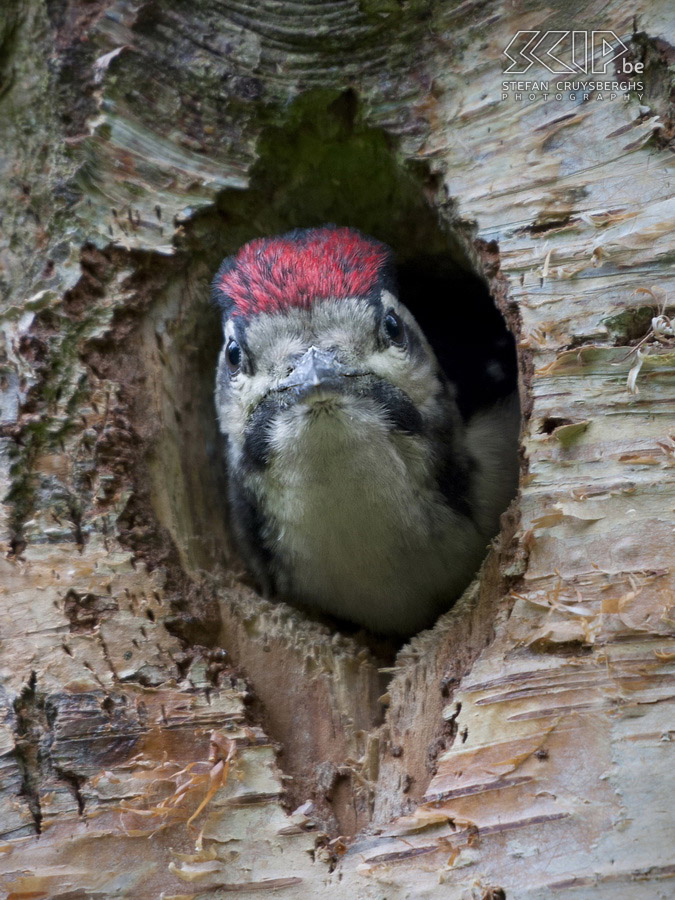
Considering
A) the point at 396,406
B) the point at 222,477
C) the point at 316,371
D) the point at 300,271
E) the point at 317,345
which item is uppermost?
the point at 300,271

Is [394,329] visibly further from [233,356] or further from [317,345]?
[233,356]

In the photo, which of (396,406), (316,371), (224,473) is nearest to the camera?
(316,371)

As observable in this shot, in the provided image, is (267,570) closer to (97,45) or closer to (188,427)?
(188,427)

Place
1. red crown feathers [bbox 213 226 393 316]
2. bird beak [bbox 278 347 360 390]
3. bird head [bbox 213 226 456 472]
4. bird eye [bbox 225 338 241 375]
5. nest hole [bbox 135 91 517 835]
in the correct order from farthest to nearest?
bird eye [bbox 225 338 241 375] < red crown feathers [bbox 213 226 393 316] < bird head [bbox 213 226 456 472] < bird beak [bbox 278 347 360 390] < nest hole [bbox 135 91 517 835]

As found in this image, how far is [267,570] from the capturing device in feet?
11.3

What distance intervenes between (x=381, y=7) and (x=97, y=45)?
1005 millimetres

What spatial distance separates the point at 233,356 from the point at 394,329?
59 centimetres

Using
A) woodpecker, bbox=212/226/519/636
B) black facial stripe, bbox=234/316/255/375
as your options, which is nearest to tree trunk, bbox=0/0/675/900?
woodpecker, bbox=212/226/519/636

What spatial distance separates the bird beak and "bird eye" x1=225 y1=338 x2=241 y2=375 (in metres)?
0.44

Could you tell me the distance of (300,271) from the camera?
3164 millimetres

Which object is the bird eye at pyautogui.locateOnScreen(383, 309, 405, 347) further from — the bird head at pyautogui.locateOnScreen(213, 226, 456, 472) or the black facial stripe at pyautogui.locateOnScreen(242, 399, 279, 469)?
the black facial stripe at pyautogui.locateOnScreen(242, 399, 279, 469)

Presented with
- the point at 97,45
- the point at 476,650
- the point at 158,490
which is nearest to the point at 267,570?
the point at 158,490

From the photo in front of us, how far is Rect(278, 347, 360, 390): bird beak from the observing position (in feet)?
8.75

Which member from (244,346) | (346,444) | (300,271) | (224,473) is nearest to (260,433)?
(346,444)
